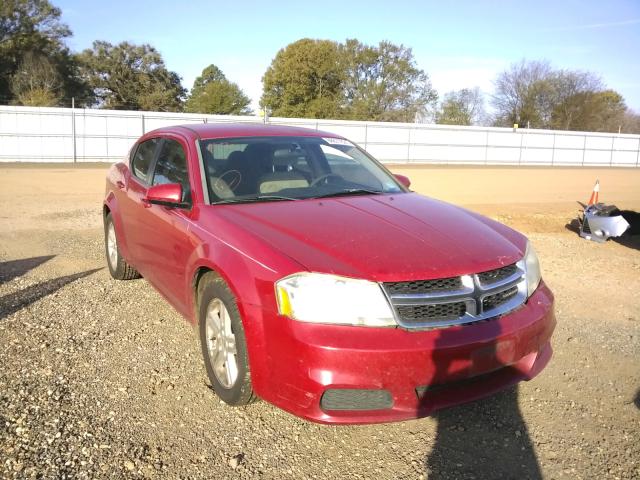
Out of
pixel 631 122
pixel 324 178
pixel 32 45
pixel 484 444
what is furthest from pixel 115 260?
pixel 631 122

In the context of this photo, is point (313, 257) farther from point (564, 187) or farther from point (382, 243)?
point (564, 187)

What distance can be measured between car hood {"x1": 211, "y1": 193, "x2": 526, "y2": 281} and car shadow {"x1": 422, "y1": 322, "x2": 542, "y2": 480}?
372 millimetres

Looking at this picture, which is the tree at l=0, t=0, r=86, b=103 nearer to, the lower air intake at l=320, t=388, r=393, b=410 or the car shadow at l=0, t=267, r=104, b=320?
the car shadow at l=0, t=267, r=104, b=320

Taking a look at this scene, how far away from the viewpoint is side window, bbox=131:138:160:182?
4848mm

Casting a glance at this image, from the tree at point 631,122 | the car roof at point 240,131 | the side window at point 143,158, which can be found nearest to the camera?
the car roof at point 240,131

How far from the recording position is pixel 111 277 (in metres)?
6.02

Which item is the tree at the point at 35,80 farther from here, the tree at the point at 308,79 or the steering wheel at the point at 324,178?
the steering wheel at the point at 324,178

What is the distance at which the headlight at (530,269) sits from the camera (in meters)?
3.25

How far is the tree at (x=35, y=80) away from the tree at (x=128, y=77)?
8.24 m

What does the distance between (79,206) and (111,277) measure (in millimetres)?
6685

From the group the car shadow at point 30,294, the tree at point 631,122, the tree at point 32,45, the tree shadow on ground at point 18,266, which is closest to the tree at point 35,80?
the tree at point 32,45

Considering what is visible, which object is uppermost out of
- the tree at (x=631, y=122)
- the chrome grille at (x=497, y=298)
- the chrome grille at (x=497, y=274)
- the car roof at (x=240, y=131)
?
the tree at (x=631, y=122)

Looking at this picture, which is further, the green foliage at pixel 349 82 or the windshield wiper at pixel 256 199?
the green foliage at pixel 349 82

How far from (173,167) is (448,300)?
2.48 m
